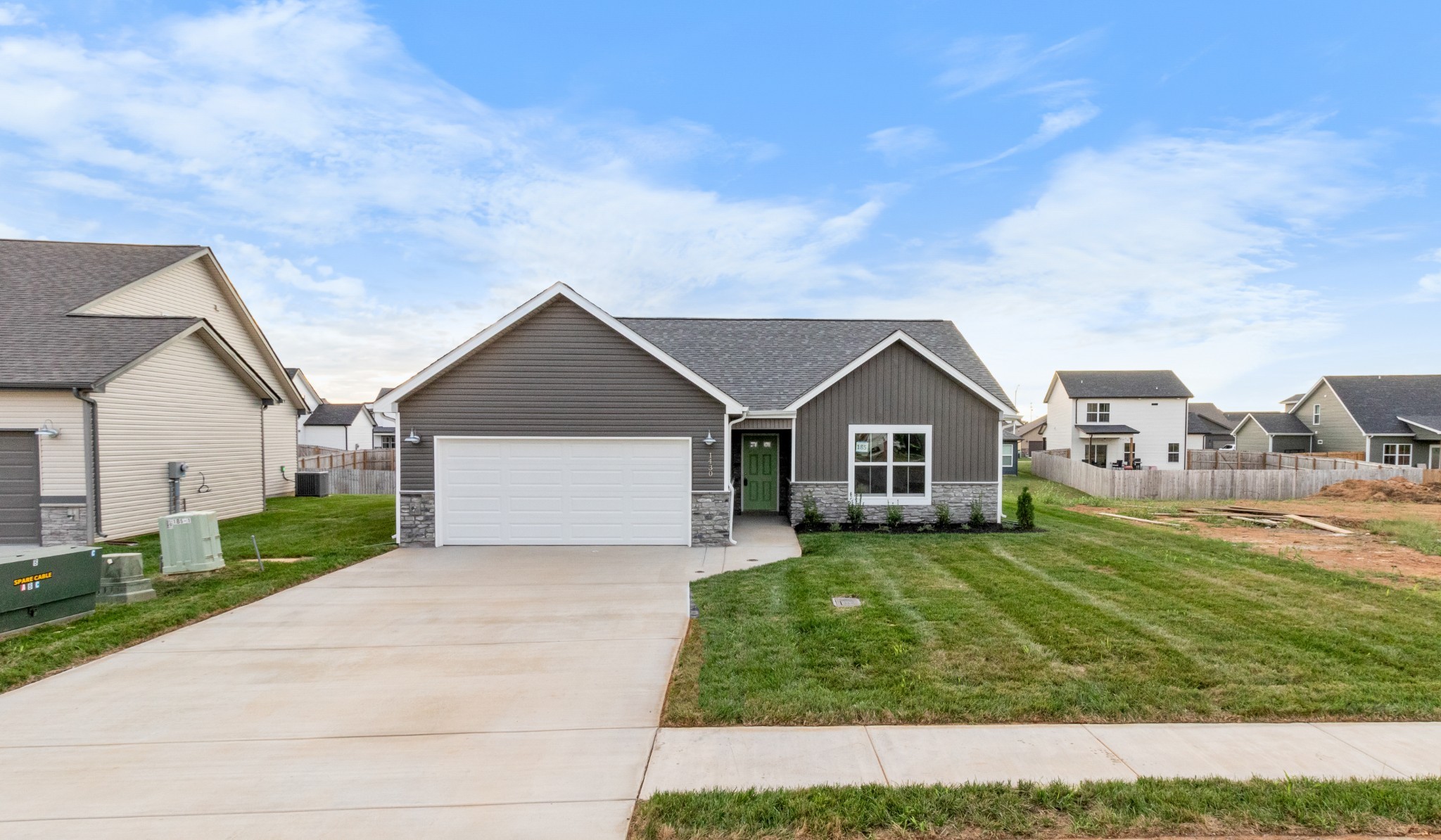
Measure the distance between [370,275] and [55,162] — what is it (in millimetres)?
7517

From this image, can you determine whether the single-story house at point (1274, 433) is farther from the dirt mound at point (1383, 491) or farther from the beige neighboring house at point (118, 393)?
the beige neighboring house at point (118, 393)

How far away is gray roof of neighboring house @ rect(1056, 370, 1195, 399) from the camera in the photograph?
36.5m

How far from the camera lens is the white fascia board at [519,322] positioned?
1211cm

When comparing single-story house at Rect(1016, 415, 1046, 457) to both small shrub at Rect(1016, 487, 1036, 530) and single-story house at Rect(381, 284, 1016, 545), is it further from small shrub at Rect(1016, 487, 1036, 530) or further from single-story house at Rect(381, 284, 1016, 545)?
single-story house at Rect(381, 284, 1016, 545)

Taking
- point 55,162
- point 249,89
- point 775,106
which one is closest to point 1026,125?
point 775,106

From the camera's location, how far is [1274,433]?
138ft

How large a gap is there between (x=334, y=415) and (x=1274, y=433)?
6484 centimetres

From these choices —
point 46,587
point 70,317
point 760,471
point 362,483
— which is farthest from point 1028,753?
point 362,483

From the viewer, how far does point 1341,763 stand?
4.24 m

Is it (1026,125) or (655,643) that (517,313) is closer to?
(655,643)

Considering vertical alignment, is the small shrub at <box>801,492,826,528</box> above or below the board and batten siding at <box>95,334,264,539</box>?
below

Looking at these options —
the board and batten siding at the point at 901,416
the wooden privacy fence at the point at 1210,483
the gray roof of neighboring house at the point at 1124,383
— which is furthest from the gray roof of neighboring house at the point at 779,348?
the gray roof of neighboring house at the point at 1124,383

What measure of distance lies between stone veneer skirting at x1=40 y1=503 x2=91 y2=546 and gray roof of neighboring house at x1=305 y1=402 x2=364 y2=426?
3491 centimetres

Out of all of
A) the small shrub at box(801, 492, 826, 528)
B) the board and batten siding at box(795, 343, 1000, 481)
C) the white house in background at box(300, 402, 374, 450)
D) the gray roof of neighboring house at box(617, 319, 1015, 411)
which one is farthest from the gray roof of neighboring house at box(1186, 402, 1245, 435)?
the white house in background at box(300, 402, 374, 450)
